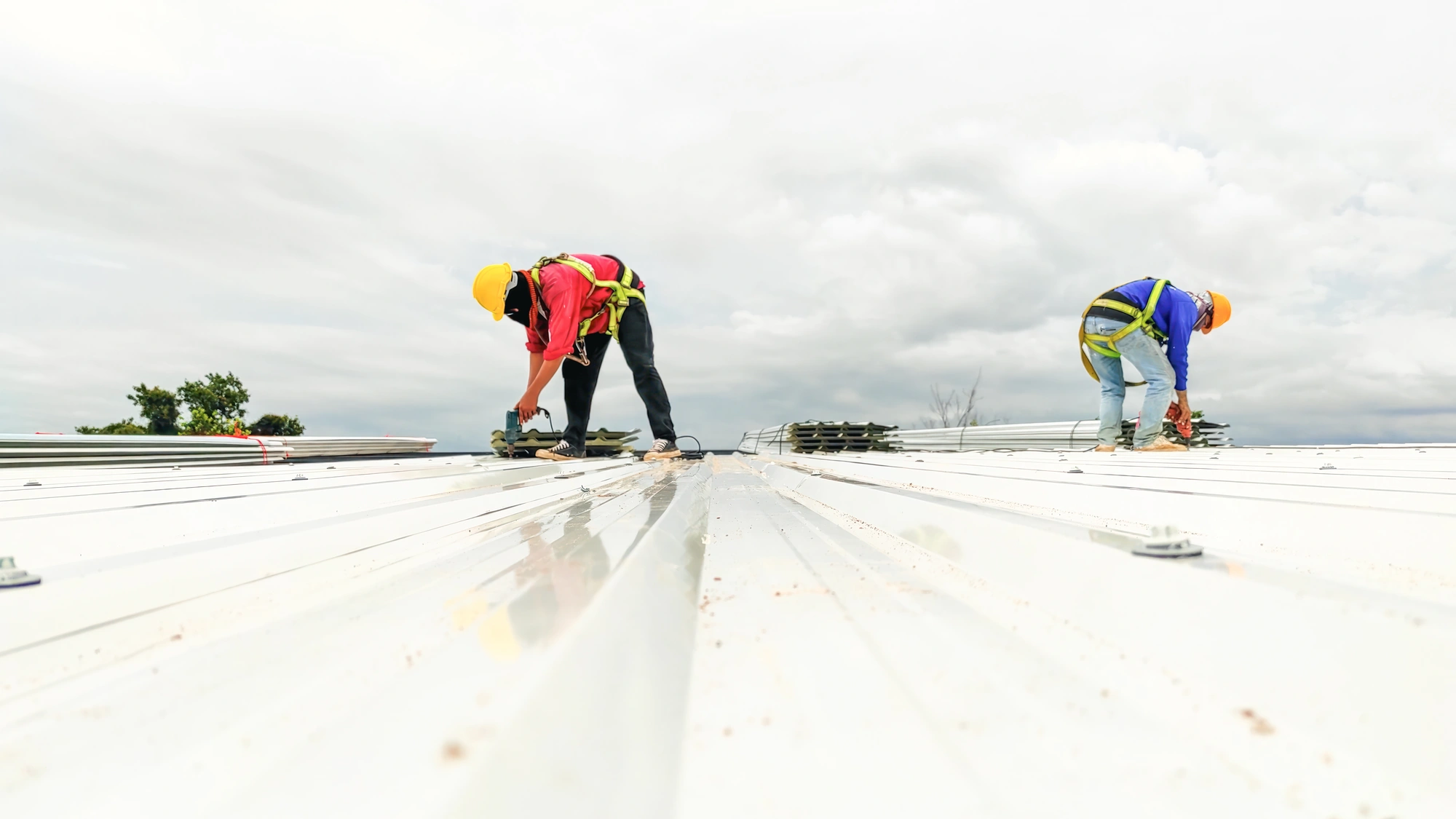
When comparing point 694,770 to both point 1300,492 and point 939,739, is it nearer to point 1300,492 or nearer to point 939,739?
point 939,739

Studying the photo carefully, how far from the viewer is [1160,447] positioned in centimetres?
420

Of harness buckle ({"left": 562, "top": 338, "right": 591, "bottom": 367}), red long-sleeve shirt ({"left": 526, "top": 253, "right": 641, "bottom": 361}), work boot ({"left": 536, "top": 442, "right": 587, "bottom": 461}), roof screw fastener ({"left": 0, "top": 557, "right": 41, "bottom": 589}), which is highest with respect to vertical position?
red long-sleeve shirt ({"left": 526, "top": 253, "right": 641, "bottom": 361})

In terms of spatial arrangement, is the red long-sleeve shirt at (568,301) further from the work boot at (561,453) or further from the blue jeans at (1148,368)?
the blue jeans at (1148,368)

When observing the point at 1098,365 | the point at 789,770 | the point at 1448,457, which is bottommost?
the point at 789,770

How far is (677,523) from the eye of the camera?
1.15 meters

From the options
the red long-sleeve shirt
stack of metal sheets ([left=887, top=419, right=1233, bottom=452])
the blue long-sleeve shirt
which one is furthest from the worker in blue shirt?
the red long-sleeve shirt

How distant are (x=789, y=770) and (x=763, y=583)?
A: 36 centimetres

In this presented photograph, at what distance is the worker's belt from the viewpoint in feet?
15.0

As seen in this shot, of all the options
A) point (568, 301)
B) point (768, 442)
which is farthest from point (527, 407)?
point (768, 442)

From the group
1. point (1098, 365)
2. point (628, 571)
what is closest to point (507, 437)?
point (628, 571)

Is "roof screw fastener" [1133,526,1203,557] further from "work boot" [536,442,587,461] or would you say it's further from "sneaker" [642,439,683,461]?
"sneaker" [642,439,683,461]

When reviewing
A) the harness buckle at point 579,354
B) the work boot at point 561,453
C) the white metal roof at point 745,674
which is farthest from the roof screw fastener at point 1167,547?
the harness buckle at point 579,354

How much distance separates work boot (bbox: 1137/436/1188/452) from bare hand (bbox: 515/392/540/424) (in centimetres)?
433

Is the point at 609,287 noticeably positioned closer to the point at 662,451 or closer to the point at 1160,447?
the point at 662,451
